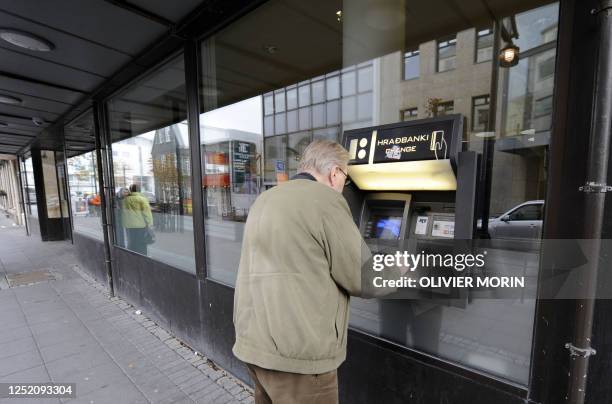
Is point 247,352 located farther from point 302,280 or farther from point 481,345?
point 481,345

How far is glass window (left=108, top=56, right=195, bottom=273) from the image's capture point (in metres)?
3.71

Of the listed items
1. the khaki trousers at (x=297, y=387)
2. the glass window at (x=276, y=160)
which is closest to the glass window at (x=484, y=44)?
the glass window at (x=276, y=160)

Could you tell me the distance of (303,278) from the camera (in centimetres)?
131

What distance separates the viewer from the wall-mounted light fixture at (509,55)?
183 centimetres

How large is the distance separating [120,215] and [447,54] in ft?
16.8

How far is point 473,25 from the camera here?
7.77 feet

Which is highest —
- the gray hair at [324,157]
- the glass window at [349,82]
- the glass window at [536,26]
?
the glass window at [349,82]

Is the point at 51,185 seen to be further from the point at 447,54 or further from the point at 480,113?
the point at 480,113

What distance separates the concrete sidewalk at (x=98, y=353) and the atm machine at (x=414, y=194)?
5.80ft

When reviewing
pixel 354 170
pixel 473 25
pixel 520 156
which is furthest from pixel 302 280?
pixel 473 25

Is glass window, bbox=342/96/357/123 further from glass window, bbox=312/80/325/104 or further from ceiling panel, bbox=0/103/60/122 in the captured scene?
ceiling panel, bbox=0/103/60/122

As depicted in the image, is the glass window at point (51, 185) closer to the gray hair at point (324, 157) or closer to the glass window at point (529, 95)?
the gray hair at point (324, 157)

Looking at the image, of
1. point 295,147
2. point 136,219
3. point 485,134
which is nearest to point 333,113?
point 295,147

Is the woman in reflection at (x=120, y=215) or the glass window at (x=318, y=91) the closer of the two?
the glass window at (x=318, y=91)
